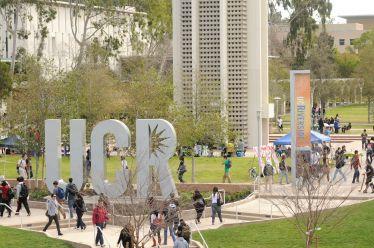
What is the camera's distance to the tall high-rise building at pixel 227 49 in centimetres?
6034

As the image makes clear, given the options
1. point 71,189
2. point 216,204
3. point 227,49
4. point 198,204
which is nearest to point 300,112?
point 216,204

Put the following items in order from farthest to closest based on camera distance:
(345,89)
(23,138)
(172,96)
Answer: (345,89)
(172,96)
(23,138)

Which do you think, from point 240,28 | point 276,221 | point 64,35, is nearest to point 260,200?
point 276,221

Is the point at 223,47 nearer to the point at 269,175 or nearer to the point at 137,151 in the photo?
the point at 269,175

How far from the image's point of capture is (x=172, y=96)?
188 feet

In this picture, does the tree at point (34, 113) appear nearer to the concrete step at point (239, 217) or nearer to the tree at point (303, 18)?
the concrete step at point (239, 217)

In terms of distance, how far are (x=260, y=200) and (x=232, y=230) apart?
751cm

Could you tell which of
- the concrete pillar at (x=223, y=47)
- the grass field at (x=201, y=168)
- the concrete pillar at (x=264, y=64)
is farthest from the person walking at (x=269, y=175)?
the concrete pillar at (x=264, y=64)

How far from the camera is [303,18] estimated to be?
101 meters

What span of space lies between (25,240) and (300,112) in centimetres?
1583

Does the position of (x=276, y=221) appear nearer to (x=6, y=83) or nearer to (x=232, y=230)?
(x=232, y=230)

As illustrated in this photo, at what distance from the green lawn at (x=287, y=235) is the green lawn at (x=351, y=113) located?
55798 millimetres

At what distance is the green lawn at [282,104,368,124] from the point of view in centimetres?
9165

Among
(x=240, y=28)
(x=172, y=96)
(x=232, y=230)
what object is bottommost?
(x=232, y=230)
